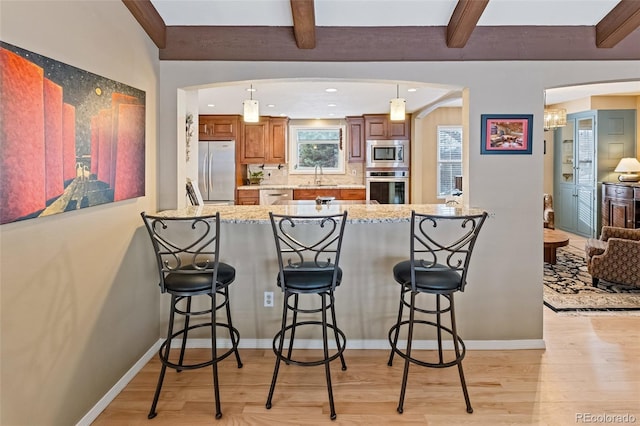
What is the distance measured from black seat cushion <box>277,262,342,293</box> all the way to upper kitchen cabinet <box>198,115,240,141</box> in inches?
198

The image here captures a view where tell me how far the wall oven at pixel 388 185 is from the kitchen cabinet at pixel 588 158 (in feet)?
10.3

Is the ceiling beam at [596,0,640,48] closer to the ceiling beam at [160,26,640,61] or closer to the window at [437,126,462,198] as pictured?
the ceiling beam at [160,26,640,61]

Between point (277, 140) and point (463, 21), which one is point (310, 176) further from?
point (463, 21)

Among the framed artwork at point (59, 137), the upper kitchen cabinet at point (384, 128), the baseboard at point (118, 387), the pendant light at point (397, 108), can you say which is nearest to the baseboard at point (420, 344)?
the baseboard at point (118, 387)

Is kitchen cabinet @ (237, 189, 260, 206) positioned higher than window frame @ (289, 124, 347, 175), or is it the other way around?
window frame @ (289, 124, 347, 175)

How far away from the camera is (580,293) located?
162 inches

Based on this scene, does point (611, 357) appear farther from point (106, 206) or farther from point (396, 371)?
point (106, 206)

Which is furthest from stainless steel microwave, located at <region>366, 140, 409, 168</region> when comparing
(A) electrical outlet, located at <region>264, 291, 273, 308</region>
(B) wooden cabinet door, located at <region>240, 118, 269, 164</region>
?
(A) electrical outlet, located at <region>264, 291, 273, 308</region>

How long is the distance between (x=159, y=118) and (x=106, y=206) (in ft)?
3.21

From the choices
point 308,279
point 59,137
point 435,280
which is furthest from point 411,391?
point 59,137

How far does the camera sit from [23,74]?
1554 millimetres

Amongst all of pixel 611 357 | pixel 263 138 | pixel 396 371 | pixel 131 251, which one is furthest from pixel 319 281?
pixel 263 138

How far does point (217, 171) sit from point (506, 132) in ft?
16.0

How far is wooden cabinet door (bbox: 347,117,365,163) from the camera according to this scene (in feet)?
22.9
